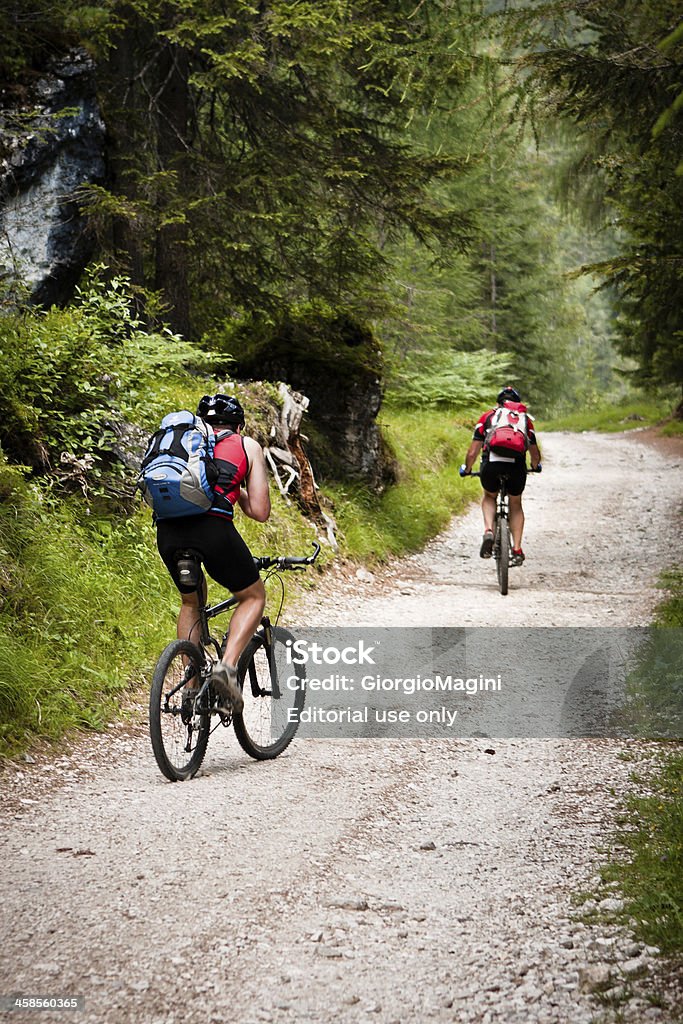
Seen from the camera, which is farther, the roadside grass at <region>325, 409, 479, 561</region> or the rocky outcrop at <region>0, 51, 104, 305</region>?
the roadside grass at <region>325, 409, 479, 561</region>

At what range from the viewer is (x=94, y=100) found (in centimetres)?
1171

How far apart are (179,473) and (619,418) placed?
1374 inches

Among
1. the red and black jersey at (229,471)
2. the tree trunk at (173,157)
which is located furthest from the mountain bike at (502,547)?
the red and black jersey at (229,471)

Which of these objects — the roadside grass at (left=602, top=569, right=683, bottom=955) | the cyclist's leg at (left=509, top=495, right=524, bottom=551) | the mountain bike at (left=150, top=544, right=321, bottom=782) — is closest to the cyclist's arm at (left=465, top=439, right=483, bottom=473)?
the cyclist's leg at (left=509, top=495, right=524, bottom=551)

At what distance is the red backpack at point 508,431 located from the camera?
11461 millimetres

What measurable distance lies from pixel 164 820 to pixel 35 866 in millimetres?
719

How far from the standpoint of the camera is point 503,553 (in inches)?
438

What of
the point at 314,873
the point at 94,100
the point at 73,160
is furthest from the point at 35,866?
the point at 94,100

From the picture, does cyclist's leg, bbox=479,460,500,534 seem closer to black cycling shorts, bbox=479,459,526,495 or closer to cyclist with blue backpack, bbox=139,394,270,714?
black cycling shorts, bbox=479,459,526,495

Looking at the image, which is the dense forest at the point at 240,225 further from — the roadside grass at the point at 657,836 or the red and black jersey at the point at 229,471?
the roadside grass at the point at 657,836

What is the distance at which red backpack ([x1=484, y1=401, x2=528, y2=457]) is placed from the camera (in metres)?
11.5

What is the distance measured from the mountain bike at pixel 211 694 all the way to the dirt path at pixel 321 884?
7.1 inches

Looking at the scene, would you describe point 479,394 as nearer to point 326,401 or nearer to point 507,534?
point 326,401

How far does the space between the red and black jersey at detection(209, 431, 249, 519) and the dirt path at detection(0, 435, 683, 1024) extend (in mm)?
1608
